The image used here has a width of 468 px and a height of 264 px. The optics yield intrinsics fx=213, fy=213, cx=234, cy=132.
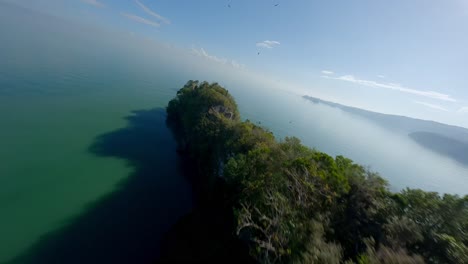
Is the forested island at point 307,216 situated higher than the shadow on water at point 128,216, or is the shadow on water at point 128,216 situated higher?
the forested island at point 307,216

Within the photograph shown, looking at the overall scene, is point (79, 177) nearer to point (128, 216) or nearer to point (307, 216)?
point (128, 216)

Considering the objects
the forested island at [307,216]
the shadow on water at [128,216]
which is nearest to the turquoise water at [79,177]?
the shadow on water at [128,216]

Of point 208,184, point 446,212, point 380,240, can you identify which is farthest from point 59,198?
point 446,212

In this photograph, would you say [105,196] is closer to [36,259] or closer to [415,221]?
[36,259]

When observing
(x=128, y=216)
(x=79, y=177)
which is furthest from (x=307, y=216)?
(x=79, y=177)

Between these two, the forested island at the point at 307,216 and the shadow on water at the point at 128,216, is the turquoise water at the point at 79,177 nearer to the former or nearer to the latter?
the shadow on water at the point at 128,216
